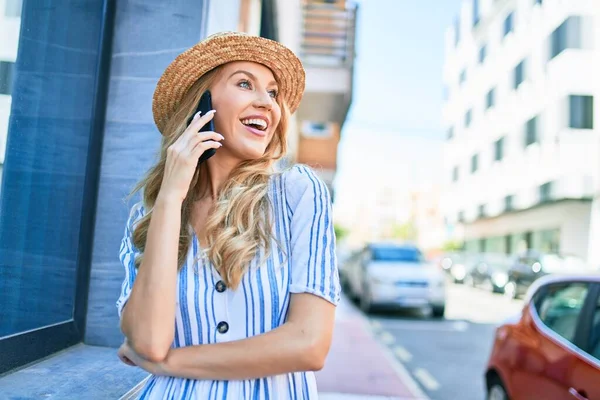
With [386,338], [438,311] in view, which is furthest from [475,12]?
[386,338]

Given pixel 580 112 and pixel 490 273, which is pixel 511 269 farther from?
pixel 580 112

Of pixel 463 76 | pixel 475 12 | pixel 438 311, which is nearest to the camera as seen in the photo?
pixel 438 311

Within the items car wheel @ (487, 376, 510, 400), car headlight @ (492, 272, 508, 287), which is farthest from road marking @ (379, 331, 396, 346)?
car headlight @ (492, 272, 508, 287)

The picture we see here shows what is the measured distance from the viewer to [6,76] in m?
2.14

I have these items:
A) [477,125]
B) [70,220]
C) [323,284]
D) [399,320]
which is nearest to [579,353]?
[323,284]

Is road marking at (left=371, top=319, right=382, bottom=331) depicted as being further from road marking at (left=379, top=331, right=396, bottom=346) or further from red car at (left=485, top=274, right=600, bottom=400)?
red car at (left=485, top=274, right=600, bottom=400)

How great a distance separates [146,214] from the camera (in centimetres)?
172

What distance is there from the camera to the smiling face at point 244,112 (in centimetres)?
170

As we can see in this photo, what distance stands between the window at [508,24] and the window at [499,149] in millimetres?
5947

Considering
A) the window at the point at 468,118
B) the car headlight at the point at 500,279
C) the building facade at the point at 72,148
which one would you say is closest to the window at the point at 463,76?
the window at the point at 468,118

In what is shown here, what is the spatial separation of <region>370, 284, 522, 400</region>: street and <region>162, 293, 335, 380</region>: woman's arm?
5.01m

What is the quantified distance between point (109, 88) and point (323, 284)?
2.05m

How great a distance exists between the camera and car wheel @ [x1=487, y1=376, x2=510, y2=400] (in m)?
4.06

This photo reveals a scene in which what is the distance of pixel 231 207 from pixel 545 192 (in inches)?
1004
